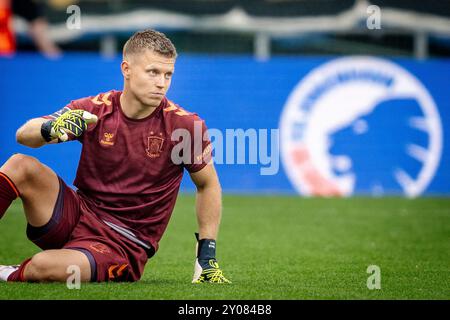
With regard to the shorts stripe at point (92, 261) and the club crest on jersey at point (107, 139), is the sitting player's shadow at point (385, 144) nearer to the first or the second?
the club crest on jersey at point (107, 139)

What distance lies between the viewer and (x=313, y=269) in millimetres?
7125

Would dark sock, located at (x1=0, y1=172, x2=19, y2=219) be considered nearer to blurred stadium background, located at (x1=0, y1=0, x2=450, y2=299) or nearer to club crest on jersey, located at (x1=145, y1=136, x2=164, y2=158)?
club crest on jersey, located at (x1=145, y1=136, x2=164, y2=158)

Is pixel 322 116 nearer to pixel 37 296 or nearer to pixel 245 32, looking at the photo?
pixel 245 32

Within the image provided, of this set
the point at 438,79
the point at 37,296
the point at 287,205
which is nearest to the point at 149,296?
the point at 37,296

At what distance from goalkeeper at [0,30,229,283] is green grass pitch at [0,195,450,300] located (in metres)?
0.23

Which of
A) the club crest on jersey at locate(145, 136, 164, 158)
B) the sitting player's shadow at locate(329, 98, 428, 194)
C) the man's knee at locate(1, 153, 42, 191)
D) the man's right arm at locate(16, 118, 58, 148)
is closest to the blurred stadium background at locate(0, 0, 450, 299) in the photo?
the sitting player's shadow at locate(329, 98, 428, 194)

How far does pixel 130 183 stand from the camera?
20.3ft

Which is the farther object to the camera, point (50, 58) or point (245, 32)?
point (245, 32)

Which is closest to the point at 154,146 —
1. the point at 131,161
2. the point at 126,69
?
the point at 131,161

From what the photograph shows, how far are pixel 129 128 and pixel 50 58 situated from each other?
806 centimetres

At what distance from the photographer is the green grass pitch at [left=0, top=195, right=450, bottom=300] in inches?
224

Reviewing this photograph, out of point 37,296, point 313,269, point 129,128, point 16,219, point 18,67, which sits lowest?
point 37,296

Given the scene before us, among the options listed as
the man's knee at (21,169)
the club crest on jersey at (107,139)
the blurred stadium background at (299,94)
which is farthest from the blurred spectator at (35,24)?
the man's knee at (21,169)

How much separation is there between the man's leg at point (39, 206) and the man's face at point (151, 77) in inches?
29.4
